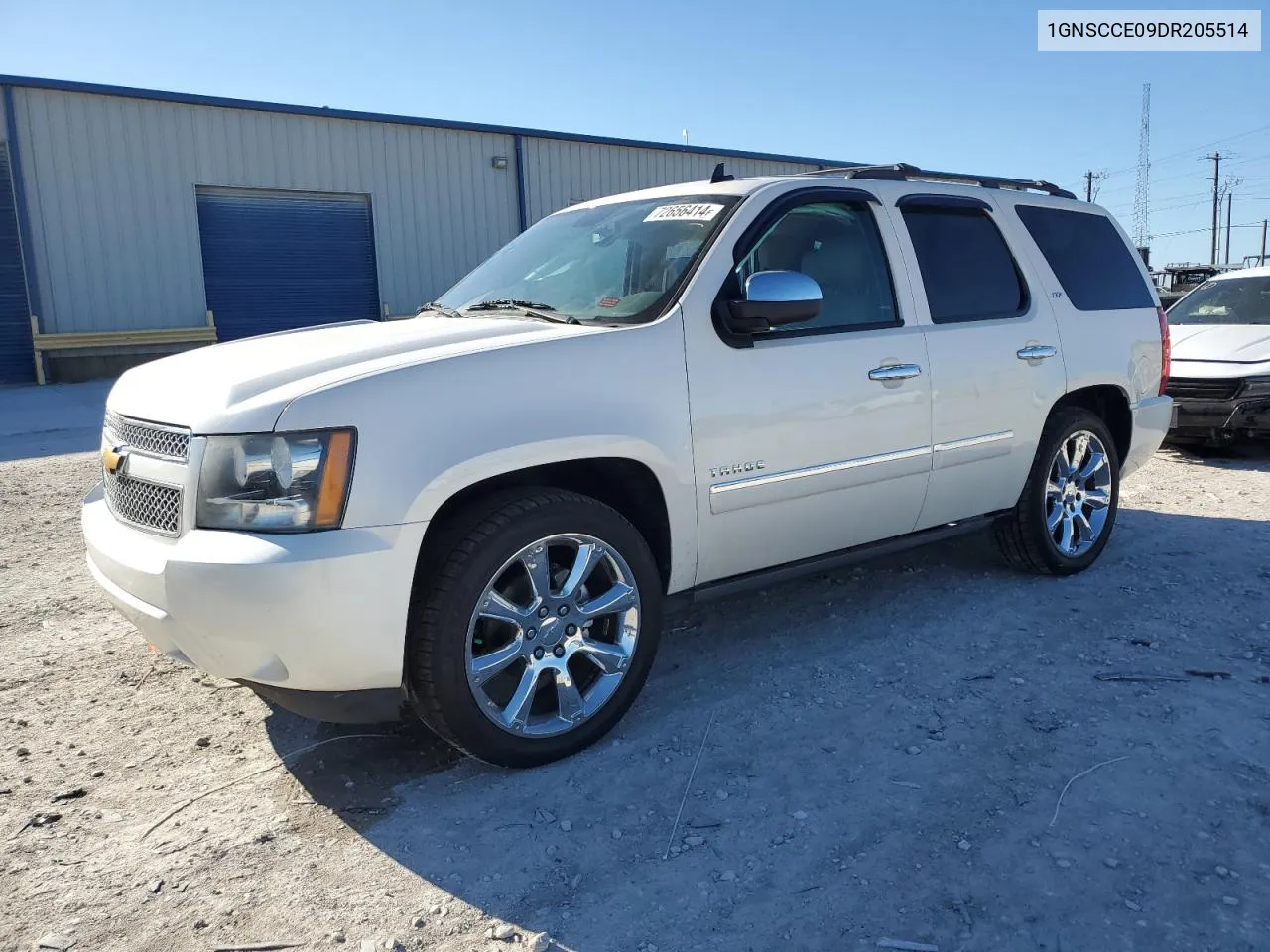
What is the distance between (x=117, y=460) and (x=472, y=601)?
4.18 feet

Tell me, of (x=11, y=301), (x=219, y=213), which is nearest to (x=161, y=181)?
(x=219, y=213)

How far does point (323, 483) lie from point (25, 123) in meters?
16.3

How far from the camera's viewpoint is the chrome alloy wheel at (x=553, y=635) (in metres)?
2.96

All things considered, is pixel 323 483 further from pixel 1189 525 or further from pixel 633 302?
pixel 1189 525

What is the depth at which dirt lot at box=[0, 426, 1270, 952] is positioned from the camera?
233 cm

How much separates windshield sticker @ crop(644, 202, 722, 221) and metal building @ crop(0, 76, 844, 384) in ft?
48.7

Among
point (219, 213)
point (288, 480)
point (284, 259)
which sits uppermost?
point (219, 213)

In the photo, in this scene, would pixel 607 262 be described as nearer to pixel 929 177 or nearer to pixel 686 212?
pixel 686 212

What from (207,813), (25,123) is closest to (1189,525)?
(207,813)

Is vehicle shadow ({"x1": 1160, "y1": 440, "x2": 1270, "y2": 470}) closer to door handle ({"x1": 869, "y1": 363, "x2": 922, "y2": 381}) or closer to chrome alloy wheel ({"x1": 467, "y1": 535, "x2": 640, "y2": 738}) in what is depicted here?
door handle ({"x1": 869, "y1": 363, "x2": 922, "y2": 381})

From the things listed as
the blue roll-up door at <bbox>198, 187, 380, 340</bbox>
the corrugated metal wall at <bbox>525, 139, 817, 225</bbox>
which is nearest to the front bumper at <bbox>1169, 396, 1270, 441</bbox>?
the blue roll-up door at <bbox>198, 187, 380, 340</bbox>

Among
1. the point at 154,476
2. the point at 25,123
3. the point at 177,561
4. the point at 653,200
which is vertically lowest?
the point at 177,561

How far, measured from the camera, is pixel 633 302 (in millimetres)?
3410

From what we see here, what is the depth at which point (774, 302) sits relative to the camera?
331cm
